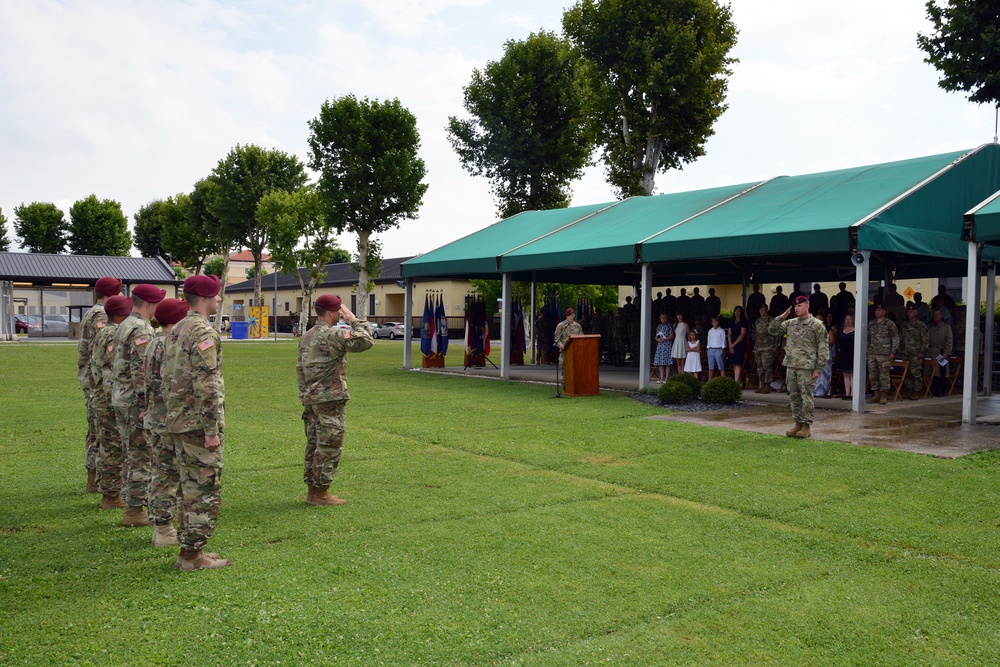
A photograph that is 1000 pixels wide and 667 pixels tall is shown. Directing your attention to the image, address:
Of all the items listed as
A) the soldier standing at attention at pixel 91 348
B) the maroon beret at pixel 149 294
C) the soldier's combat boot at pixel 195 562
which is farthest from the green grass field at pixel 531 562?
the maroon beret at pixel 149 294

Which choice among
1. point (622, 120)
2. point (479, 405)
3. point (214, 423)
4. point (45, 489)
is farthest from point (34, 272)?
point (214, 423)

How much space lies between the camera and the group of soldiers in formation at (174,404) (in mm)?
5336

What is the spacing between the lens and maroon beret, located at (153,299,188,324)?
570 cm

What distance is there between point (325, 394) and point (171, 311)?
5.37 ft

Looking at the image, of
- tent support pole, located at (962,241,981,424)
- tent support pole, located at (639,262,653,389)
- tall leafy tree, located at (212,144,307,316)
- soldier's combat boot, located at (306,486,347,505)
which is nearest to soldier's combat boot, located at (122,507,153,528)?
soldier's combat boot, located at (306,486,347,505)

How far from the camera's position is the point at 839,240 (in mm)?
12867

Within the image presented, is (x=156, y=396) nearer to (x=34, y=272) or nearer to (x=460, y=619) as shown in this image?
(x=460, y=619)

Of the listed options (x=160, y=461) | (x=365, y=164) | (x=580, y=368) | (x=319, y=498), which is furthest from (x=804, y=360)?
(x=365, y=164)

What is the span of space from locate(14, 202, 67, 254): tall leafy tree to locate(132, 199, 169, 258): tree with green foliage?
17.3 ft

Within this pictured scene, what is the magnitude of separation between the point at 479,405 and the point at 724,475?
666 cm

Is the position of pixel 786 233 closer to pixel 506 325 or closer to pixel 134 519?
pixel 506 325

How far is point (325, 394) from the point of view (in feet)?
22.9

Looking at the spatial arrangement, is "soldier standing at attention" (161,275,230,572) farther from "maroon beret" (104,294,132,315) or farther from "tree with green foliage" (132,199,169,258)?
"tree with green foliage" (132,199,169,258)

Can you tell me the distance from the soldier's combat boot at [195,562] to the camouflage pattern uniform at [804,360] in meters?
7.76
